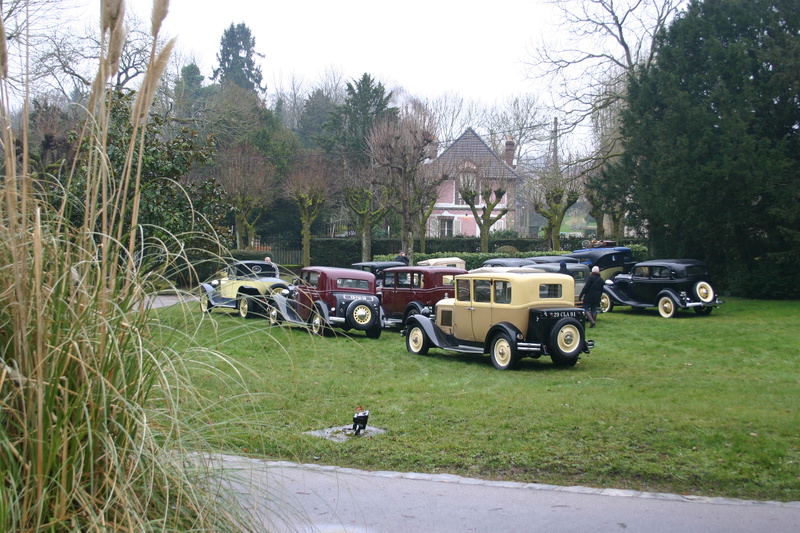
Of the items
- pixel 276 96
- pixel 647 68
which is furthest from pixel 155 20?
pixel 276 96

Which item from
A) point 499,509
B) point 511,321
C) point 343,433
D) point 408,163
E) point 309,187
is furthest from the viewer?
point 309,187

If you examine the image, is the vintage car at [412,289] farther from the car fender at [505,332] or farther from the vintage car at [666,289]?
the vintage car at [666,289]

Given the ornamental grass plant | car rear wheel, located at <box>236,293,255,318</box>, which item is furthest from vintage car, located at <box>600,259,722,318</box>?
the ornamental grass plant

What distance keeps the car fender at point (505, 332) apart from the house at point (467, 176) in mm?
29967

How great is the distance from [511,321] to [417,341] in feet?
7.51

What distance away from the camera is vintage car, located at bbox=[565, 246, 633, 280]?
24547 millimetres

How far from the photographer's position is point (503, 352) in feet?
41.2

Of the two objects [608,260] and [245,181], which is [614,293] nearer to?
[608,260]

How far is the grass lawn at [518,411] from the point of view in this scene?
12.6 feet

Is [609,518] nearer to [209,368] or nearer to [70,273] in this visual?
[209,368]

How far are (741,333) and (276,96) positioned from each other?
61.4 m

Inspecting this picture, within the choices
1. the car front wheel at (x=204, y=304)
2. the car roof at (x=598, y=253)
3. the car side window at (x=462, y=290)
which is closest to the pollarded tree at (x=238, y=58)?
the car roof at (x=598, y=253)

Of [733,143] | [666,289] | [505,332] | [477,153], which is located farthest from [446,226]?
[505,332]

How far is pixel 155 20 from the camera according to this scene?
3125mm
